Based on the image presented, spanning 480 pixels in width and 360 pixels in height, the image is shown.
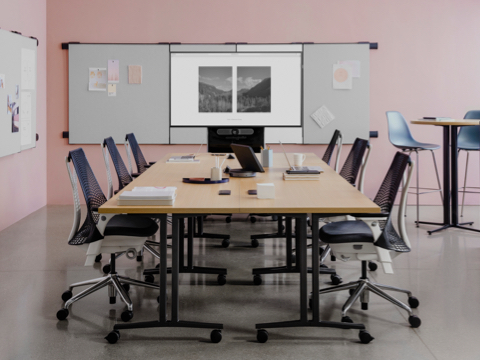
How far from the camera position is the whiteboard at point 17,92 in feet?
19.7

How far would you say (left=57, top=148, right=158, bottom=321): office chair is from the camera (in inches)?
140

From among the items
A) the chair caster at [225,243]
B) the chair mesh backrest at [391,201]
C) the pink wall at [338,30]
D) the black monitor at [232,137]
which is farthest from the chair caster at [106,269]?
the pink wall at [338,30]

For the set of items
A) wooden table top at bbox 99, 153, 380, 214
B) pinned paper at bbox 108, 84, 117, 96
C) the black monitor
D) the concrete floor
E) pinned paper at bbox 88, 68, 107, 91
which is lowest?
the concrete floor

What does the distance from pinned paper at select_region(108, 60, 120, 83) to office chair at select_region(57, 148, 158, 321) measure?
3872 mm

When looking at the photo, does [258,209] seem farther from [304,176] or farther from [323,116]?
[323,116]

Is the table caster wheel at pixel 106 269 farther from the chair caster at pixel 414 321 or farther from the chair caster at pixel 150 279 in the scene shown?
the chair caster at pixel 414 321

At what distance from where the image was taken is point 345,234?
3.52 m

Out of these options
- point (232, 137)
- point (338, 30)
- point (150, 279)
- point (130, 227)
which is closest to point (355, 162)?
point (232, 137)

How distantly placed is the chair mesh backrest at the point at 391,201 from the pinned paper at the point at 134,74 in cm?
463

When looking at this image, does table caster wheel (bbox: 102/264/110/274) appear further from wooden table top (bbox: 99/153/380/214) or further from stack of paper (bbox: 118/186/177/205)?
stack of paper (bbox: 118/186/177/205)

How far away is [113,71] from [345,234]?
16.5ft

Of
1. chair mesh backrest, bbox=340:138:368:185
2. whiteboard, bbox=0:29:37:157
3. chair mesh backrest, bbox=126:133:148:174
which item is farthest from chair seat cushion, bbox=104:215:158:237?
whiteboard, bbox=0:29:37:157

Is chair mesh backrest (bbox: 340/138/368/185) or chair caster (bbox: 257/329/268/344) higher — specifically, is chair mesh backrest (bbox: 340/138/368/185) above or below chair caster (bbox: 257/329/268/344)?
above

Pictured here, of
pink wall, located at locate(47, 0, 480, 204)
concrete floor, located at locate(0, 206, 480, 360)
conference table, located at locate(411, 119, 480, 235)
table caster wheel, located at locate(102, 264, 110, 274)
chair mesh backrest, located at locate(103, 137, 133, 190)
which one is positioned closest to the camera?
concrete floor, located at locate(0, 206, 480, 360)
